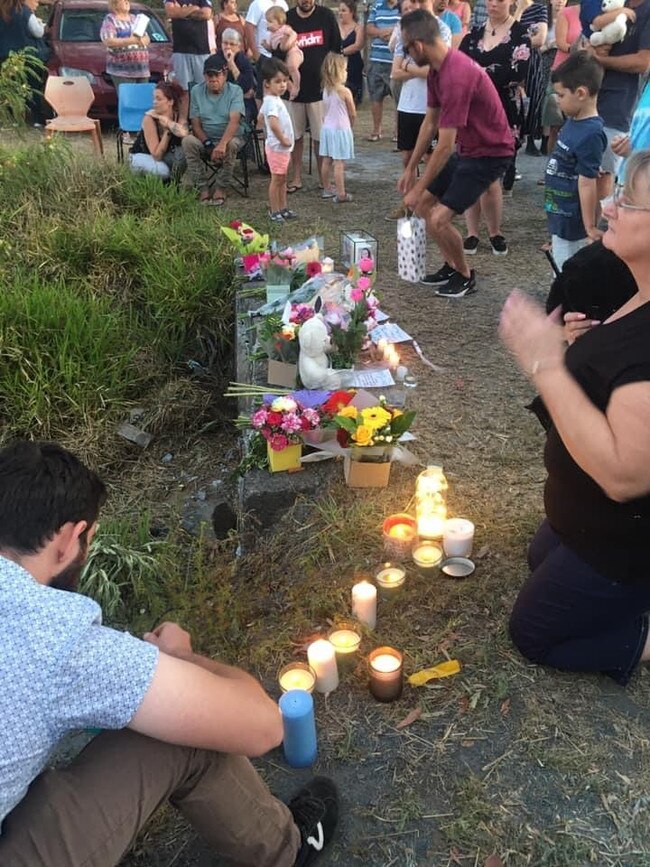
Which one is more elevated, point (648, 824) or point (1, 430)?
point (648, 824)

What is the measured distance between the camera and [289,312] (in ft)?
12.2

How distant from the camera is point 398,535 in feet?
8.93

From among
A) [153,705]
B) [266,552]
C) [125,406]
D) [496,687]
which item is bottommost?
[125,406]

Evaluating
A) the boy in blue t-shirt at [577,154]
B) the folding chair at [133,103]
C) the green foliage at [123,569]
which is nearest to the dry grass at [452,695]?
the green foliage at [123,569]

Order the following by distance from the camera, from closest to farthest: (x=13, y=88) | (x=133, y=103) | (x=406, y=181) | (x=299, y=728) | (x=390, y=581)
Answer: (x=299, y=728)
(x=390, y=581)
(x=406, y=181)
(x=13, y=88)
(x=133, y=103)

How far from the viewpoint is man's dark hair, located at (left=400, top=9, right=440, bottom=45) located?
439 cm

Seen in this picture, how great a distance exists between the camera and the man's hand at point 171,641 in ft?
5.34

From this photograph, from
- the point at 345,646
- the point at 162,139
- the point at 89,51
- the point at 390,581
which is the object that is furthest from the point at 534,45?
the point at 89,51

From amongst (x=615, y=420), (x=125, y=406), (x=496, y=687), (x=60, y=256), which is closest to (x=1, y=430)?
(x=125, y=406)

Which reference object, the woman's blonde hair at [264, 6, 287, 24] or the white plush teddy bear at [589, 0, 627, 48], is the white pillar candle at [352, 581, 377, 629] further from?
the woman's blonde hair at [264, 6, 287, 24]

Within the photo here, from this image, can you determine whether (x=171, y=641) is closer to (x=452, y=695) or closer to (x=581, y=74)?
(x=452, y=695)

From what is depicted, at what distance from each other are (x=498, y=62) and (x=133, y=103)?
4135mm

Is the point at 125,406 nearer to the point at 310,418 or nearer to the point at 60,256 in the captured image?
the point at 60,256

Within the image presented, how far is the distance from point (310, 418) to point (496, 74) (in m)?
4.62
